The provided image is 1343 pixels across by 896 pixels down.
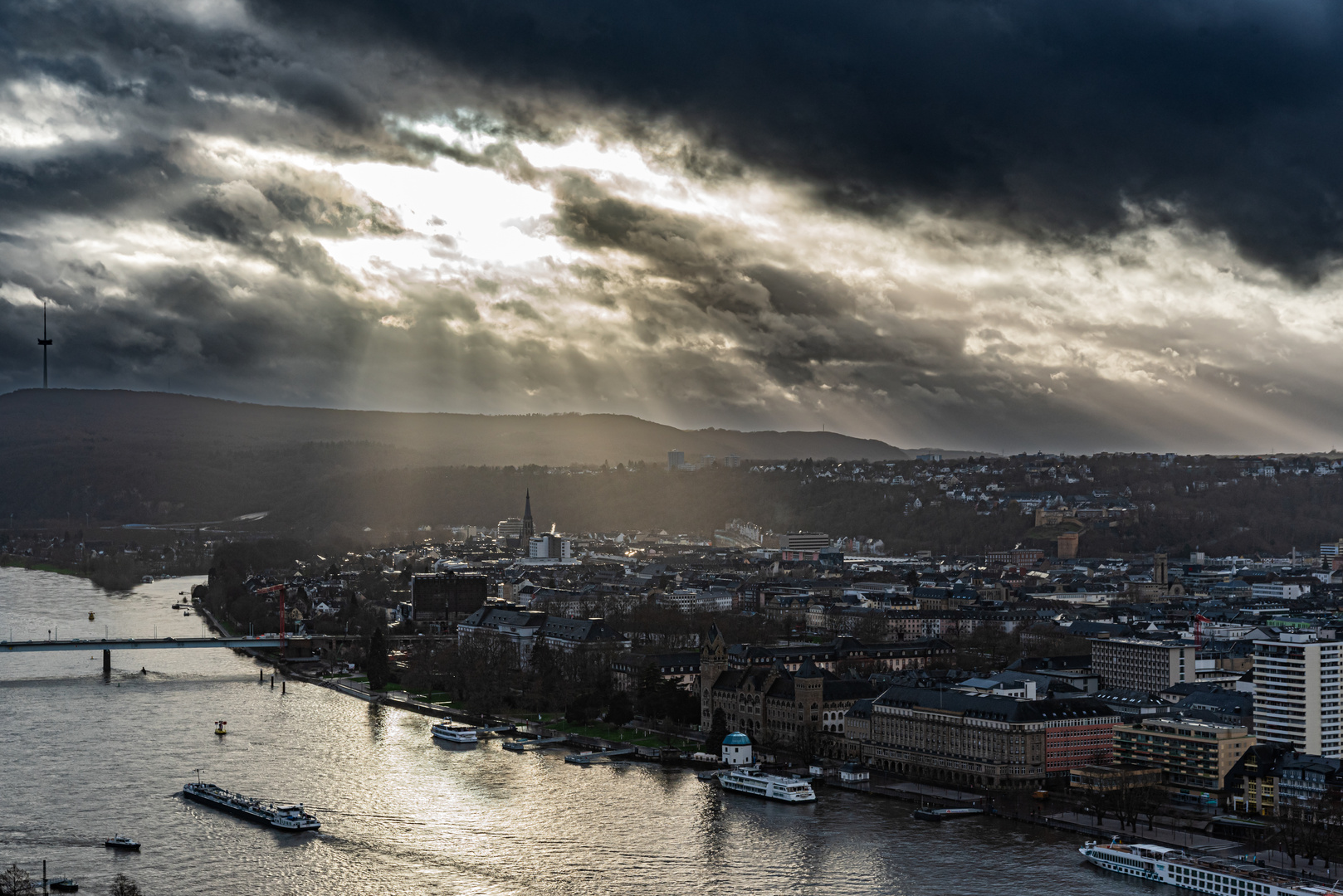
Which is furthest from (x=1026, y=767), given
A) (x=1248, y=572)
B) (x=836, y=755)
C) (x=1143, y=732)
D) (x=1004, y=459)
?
(x=1004, y=459)

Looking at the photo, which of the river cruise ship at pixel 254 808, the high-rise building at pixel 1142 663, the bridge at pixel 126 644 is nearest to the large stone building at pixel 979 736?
the high-rise building at pixel 1142 663

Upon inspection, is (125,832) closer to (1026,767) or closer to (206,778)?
(206,778)

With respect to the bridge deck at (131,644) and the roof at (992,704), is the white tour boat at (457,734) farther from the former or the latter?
the bridge deck at (131,644)

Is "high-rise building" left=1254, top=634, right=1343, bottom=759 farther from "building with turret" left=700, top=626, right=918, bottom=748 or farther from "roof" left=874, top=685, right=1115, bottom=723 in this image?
"building with turret" left=700, top=626, right=918, bottom=748

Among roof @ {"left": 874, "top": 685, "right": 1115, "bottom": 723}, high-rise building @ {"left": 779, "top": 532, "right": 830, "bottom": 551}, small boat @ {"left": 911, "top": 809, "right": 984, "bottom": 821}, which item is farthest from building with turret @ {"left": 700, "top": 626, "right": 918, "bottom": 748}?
high-rise building @ {"left": 779, "top": 532, "right": 830, "bottom": 551}

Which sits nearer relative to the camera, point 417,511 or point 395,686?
point 395,686
